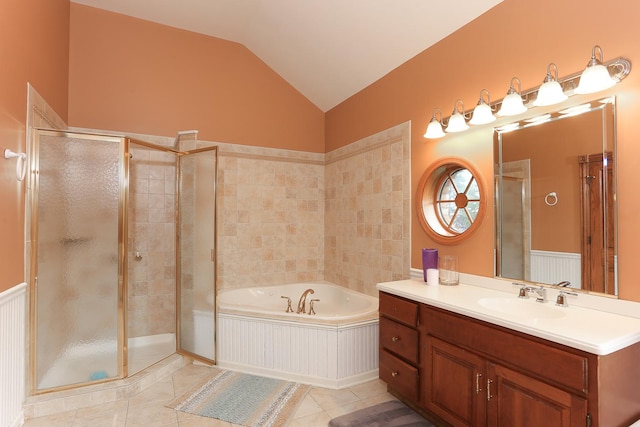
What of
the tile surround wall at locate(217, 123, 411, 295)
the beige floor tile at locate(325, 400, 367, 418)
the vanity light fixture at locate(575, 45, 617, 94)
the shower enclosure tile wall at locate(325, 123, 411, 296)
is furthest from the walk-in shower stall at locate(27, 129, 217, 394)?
the vanity light fixture at locate(575, 45, 617, 94)

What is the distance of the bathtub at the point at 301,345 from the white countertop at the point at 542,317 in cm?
62

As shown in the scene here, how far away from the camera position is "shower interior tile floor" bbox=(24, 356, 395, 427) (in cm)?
214

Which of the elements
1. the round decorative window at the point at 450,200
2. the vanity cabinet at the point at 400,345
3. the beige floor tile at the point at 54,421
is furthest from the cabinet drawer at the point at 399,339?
the beige floor tile at the point at 54,421

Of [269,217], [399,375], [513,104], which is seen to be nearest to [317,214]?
[269,217]

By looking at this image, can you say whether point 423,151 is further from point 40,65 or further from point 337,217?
point 40,65

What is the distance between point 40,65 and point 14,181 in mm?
912

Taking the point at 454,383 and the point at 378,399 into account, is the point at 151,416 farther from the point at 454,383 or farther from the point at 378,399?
the point at 454,383

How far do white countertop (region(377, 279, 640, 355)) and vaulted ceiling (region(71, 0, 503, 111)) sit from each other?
1.85 metres

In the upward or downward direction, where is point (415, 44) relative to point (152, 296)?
upward

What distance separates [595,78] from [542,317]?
1.18 metres

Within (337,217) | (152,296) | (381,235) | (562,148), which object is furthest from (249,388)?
(562,148)

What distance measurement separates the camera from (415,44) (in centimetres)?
271

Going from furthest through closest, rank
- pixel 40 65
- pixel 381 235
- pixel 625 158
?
pixel 381 235 → pixel 40 65 → pixel 625 158

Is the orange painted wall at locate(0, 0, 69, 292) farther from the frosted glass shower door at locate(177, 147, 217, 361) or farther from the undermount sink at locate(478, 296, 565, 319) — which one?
the undermount sink at locate(478, 296, 565, 319)
